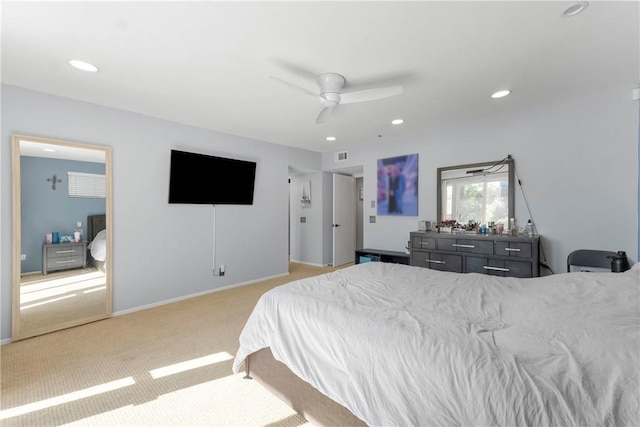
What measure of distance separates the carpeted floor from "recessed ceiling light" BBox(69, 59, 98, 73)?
2.50 m

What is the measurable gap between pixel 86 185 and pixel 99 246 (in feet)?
2.37

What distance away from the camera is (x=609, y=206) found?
3.05 meters

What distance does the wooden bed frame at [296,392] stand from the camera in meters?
1.47

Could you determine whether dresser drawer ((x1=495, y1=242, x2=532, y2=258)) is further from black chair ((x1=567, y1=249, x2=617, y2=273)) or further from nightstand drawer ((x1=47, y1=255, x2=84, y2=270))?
nightstand drawer ((x1=47, y1=255, x2=84, y2=270))

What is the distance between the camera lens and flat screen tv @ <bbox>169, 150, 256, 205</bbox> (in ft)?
12.6

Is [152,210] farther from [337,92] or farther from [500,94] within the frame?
[500,94]

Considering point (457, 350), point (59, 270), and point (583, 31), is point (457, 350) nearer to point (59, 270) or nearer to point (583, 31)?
point (583, 31)

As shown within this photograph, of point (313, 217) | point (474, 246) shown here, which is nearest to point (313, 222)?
point (313, 217)

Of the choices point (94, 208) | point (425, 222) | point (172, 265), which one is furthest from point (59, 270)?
point (425, 222)

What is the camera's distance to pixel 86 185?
10.7ft

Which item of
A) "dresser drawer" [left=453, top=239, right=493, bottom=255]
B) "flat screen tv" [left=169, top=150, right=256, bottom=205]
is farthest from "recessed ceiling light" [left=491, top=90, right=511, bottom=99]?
"flat screen tv" [left=169, top=150, right=256, bottom=205]

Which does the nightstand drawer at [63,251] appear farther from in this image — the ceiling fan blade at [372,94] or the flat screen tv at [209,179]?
the ceiling fan blade at [372,94]

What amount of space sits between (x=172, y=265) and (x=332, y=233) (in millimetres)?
3314

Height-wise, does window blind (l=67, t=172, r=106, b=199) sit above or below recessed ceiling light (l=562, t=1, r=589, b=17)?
below
